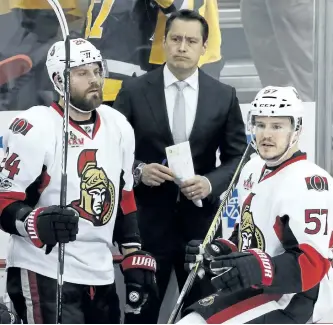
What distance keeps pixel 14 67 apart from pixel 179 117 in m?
0.74

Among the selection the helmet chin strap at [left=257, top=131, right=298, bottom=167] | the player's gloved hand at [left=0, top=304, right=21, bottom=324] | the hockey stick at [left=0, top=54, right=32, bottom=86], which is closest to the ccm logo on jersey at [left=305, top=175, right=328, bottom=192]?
the helmet chin strap at [left=257, top=131, right=298, bottom=167]

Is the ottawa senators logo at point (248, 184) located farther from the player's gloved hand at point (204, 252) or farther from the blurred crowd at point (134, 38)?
the blurred crowd at point (134, 38)

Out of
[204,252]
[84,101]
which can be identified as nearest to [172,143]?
[84,101]

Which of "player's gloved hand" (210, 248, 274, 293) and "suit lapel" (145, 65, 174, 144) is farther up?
"suit lapel" (145, 65, 174, 144)

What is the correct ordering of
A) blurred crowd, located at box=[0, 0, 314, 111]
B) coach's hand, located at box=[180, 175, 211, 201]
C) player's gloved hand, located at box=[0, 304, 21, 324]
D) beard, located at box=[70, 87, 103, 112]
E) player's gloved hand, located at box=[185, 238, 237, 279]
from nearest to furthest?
player's gloved hand, located at box=[0, 304, 21, 324], player's gloved hand, located at box=[185, 238, 237, 279], beard, located at box=[70, 87, 103, 112], coach's hand, located at box=[180, 175, 211, 201], blurred crowd, located at box=[0, 0, 314, 111]

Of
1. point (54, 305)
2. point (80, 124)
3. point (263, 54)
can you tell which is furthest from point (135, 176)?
point (263, 54)

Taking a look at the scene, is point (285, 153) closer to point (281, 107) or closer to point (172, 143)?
point (281, 107)

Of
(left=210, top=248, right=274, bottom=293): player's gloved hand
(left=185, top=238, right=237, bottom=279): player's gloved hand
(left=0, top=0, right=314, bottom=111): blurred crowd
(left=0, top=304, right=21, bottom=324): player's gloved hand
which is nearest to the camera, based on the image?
(left=210, top=248, right=274, bottom=293): player's gloved hand

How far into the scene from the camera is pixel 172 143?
3.44 meters

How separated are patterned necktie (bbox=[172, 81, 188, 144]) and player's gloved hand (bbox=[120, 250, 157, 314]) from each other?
458mm

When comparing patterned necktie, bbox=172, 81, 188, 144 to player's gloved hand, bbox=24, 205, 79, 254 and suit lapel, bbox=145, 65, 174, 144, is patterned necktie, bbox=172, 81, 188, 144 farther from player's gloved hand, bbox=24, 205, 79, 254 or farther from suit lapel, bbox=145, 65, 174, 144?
player's gloved hand, bbox=24, 205, 79, 254

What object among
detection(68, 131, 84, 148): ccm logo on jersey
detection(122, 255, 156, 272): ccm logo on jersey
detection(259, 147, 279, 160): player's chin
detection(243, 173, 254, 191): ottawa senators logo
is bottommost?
detection(122, 255, 156, 272): ccm logo on jersey

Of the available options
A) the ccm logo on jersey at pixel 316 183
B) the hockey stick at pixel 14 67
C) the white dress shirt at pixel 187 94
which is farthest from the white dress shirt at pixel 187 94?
the ccm logo on jersey at pixel 316 183

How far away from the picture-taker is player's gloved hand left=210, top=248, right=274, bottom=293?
2.73m
